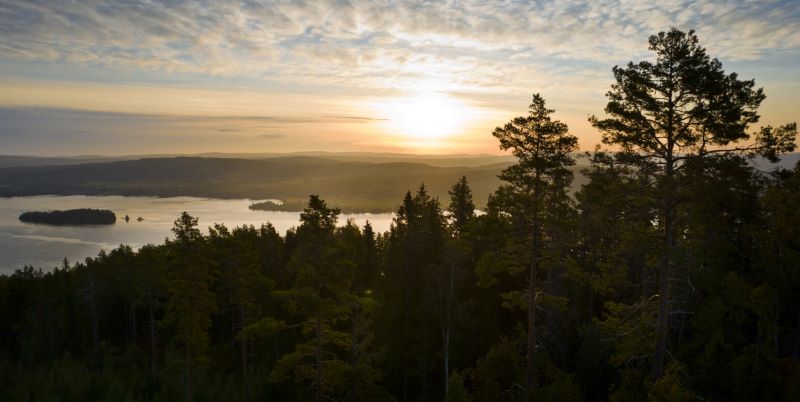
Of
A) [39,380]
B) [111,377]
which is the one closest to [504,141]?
[111,377]

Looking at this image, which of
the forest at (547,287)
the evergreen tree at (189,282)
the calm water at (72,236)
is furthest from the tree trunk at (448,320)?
the calm water at (72,236)

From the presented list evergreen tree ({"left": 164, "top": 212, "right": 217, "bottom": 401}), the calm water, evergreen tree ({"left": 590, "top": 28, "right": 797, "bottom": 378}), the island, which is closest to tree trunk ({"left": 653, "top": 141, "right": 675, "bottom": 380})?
evergreen tree ({"left": 590, "top": 28, "right": 797, "bottom": 378})

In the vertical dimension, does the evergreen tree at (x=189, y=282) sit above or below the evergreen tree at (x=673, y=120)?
below

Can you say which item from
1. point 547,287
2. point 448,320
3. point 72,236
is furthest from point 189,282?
point 72,236

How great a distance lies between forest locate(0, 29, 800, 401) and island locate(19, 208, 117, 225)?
469ft

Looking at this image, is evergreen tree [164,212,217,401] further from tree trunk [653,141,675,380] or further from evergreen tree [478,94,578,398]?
tree trunk [653,141,675,380]

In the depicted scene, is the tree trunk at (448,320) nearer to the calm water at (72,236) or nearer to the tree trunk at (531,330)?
the tree trunk at (531,330)

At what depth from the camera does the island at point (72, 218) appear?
172 meters

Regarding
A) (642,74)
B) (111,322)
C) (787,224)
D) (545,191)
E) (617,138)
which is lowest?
(111,322)

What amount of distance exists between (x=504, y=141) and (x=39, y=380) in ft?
109

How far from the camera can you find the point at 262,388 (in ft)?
101

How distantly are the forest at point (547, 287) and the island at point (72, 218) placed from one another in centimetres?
14295

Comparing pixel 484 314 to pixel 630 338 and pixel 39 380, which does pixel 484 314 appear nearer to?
pixel 630 338

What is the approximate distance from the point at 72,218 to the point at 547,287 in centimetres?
19659
